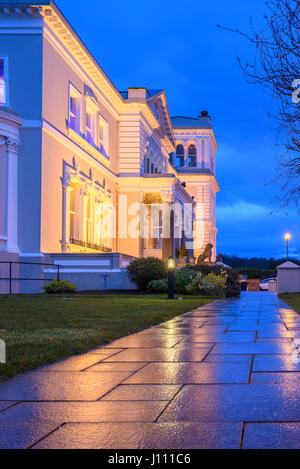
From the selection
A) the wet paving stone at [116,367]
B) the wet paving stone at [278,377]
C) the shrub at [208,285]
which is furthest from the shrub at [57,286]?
the wet paving stone at [278,377]

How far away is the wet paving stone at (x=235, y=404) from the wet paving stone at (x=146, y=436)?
0.18 meters

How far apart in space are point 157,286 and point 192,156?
3816 centimetres

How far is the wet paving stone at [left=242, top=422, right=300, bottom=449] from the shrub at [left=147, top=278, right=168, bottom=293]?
65.4ft

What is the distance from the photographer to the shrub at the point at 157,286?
23.2m

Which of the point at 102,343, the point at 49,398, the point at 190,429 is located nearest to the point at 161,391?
the point at 49,398

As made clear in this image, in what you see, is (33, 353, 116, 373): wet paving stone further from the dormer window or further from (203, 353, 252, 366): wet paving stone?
the dormer window

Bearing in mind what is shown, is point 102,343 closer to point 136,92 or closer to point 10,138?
point 10,138

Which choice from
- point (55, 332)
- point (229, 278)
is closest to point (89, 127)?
point (229, 278)

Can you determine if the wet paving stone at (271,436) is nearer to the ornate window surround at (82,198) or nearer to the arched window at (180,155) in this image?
the ornate window surround at (82,198)

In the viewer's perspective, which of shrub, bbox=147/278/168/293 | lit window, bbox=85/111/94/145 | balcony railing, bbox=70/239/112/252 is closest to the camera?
shrub, bbox=147/278/168/293

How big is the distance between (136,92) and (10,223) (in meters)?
17.2

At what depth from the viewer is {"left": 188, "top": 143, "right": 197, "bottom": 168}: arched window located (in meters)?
59.5

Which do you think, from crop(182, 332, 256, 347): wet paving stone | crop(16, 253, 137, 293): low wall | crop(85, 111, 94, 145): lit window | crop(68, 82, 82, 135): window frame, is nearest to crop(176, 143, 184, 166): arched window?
crop(85, 111, 94, 145): lit window

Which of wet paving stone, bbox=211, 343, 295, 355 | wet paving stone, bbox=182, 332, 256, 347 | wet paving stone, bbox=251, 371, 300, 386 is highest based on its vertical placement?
wet paving stone, bbox=251, 371, 300, 386
